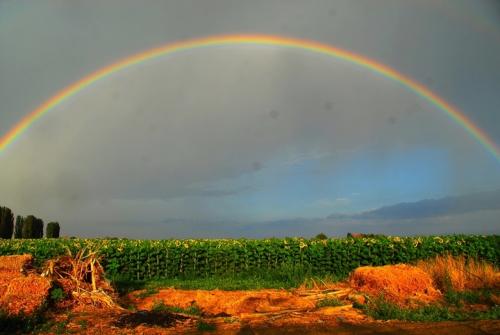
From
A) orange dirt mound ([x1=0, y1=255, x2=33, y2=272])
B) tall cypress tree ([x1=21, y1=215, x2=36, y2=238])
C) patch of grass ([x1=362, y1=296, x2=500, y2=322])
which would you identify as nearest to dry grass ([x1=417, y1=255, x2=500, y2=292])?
patch of grass ([x1=362, y1=296, x2=500, y2=322])

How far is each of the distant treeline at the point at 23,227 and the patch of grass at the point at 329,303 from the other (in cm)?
5539

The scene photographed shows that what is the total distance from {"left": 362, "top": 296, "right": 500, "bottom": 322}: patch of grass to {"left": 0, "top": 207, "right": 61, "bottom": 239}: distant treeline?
5709 centimetres

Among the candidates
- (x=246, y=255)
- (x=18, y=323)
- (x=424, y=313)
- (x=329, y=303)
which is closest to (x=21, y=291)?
(x=18, y=323)

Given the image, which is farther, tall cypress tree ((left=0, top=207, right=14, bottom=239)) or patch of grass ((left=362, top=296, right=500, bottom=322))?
tall cypress tree ((left=0, top=207, right=14, bottom=239))

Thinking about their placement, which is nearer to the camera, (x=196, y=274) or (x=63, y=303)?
(x=63, y=303)

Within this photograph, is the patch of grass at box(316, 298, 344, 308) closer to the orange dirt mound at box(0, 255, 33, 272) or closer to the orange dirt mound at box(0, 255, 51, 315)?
the orange dirt mound at box(0, 255, 51, 315)

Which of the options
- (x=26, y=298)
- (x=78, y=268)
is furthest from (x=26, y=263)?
(x=26, y=298)

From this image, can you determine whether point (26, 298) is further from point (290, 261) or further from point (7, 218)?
point (7, 218)

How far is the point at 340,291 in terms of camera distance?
1420 centimetres

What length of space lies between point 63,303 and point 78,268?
167cm

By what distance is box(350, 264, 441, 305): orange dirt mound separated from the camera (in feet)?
46.8

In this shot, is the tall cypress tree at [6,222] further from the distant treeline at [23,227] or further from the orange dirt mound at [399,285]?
the orange dirt mound at [399,285]

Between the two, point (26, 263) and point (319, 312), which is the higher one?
point (26, 263)

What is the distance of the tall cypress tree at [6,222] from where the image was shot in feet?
191
